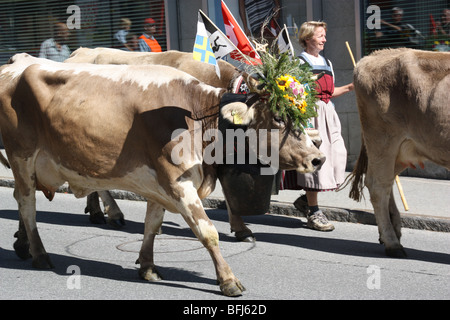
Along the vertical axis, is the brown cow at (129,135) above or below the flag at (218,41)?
below

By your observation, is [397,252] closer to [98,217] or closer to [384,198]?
[384,198]

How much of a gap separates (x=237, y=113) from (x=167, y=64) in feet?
9.91

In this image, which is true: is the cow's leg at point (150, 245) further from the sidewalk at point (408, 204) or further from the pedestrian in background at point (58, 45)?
the pedestrian in background at point (58, 45)

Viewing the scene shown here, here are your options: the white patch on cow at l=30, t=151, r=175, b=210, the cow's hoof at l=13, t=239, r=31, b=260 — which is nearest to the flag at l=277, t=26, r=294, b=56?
the white patch on cow at l=30, t=151, r=175, b=210

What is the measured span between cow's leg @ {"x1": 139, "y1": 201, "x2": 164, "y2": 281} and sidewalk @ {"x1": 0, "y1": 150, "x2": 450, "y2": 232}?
2.98 m

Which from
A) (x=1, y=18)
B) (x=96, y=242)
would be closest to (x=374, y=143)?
(x=96, y=242)

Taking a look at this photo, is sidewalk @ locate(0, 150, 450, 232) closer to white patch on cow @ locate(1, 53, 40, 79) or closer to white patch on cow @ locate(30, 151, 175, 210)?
white patch on cow @ locate(30, 151, 175, 210)

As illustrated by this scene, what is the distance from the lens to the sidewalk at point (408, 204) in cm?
854

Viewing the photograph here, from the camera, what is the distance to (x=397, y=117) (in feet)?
22.6

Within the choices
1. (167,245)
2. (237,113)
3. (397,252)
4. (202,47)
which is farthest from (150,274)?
(397,252)

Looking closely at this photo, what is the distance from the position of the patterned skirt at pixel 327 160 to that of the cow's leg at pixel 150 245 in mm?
2455

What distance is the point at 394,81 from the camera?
686 cm

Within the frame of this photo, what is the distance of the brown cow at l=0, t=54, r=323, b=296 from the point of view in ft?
19.5

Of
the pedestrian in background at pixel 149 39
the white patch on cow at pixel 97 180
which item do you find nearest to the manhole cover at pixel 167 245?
the white patch on cow at pixel 97 180
